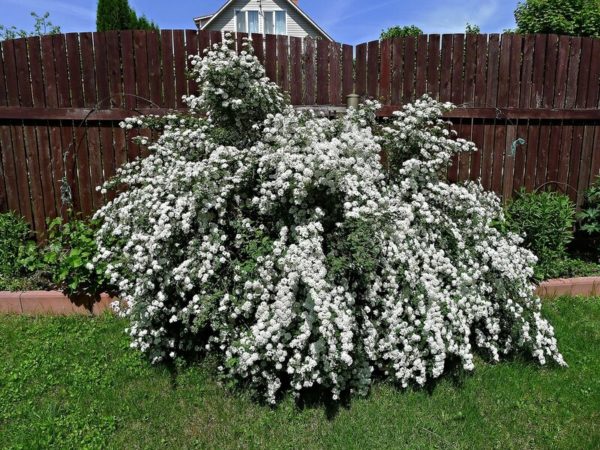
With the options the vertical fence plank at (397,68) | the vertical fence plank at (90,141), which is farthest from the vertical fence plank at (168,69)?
the vertical fence plank at (397,68)

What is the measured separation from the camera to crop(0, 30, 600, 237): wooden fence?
4.23 meters

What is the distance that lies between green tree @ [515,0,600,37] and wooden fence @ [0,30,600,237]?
7571 mm

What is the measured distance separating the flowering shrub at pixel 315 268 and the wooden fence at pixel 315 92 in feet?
3.80

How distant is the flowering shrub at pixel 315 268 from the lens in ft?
8.73

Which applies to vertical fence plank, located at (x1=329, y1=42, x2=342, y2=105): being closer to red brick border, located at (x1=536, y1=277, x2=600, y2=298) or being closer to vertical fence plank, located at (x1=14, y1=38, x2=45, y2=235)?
red brick border, located at (x1=536, y1=277, x2=600, y2=298)

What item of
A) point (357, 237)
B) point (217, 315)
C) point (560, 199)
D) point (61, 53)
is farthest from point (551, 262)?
point (61, 53)

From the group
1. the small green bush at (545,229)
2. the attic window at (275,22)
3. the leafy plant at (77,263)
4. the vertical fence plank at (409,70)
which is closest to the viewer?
the leafy plant at (77,263)

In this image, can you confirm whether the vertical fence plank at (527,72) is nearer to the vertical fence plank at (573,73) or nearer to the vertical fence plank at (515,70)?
the vertical fence plank at (515,70)

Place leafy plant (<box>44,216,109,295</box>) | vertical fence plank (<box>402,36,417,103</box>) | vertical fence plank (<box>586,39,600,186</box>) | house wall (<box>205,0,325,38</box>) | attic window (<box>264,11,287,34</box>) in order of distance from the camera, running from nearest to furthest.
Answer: leafy plant (<box>44,216,109,295</box>) < vertical fence plank (<box>402,36,417,103</box>) < vertical fence plank (<box>586,39,600,186</box>) < house wall (<box>205,0,325,38</box>) < attic window (<box>264,11,287,34</box>)

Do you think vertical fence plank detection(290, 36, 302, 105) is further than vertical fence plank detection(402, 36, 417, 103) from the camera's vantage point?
No

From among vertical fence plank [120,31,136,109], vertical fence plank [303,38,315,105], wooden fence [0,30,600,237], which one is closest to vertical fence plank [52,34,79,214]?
wooden fence [0,30,600,237]

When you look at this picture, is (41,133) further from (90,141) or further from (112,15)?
(112,15)

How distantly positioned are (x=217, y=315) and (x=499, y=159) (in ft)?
11.4

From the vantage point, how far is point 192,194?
9.36 ft
